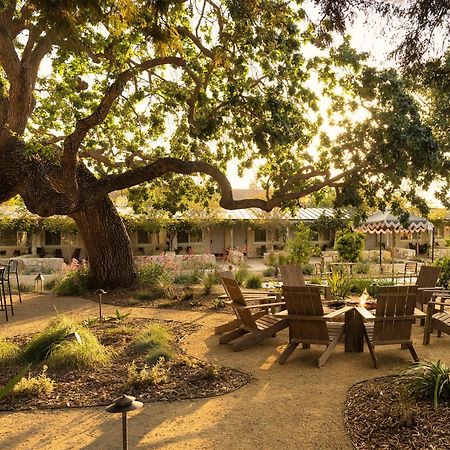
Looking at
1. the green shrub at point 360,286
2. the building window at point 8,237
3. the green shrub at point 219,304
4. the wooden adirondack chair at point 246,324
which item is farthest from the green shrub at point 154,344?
the building window at point 8,237

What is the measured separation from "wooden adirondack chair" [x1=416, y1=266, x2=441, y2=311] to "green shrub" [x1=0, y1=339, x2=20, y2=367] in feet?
23.5

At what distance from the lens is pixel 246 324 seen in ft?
26.3

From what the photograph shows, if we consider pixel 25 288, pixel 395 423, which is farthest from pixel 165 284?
pixel 395 423

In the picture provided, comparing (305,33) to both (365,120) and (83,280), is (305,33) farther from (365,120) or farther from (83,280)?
(83,280)

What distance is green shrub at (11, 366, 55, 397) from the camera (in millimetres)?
5516

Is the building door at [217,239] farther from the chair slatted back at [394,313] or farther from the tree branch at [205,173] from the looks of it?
the chair slatted back at [394,313]

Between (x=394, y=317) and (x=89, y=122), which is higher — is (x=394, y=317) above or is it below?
below

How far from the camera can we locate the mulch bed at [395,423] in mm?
4062

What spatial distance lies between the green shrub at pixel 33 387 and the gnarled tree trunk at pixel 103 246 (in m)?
8.72

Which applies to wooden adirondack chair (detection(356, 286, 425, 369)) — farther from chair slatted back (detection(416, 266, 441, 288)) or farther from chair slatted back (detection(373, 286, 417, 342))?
chair slatted back (detection(416, 266, 441, 288))

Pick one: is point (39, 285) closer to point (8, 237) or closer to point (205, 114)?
point (205, 114)

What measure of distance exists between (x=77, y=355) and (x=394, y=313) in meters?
4.48

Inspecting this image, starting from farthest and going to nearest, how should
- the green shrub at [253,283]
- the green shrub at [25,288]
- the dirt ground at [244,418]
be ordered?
1. the green shrub at [25,288]
2. the green shrub at [253,283]
3. the dirt ground at [244,418]

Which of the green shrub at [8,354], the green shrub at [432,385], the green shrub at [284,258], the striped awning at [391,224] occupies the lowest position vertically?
the green shrub at [8,354]
